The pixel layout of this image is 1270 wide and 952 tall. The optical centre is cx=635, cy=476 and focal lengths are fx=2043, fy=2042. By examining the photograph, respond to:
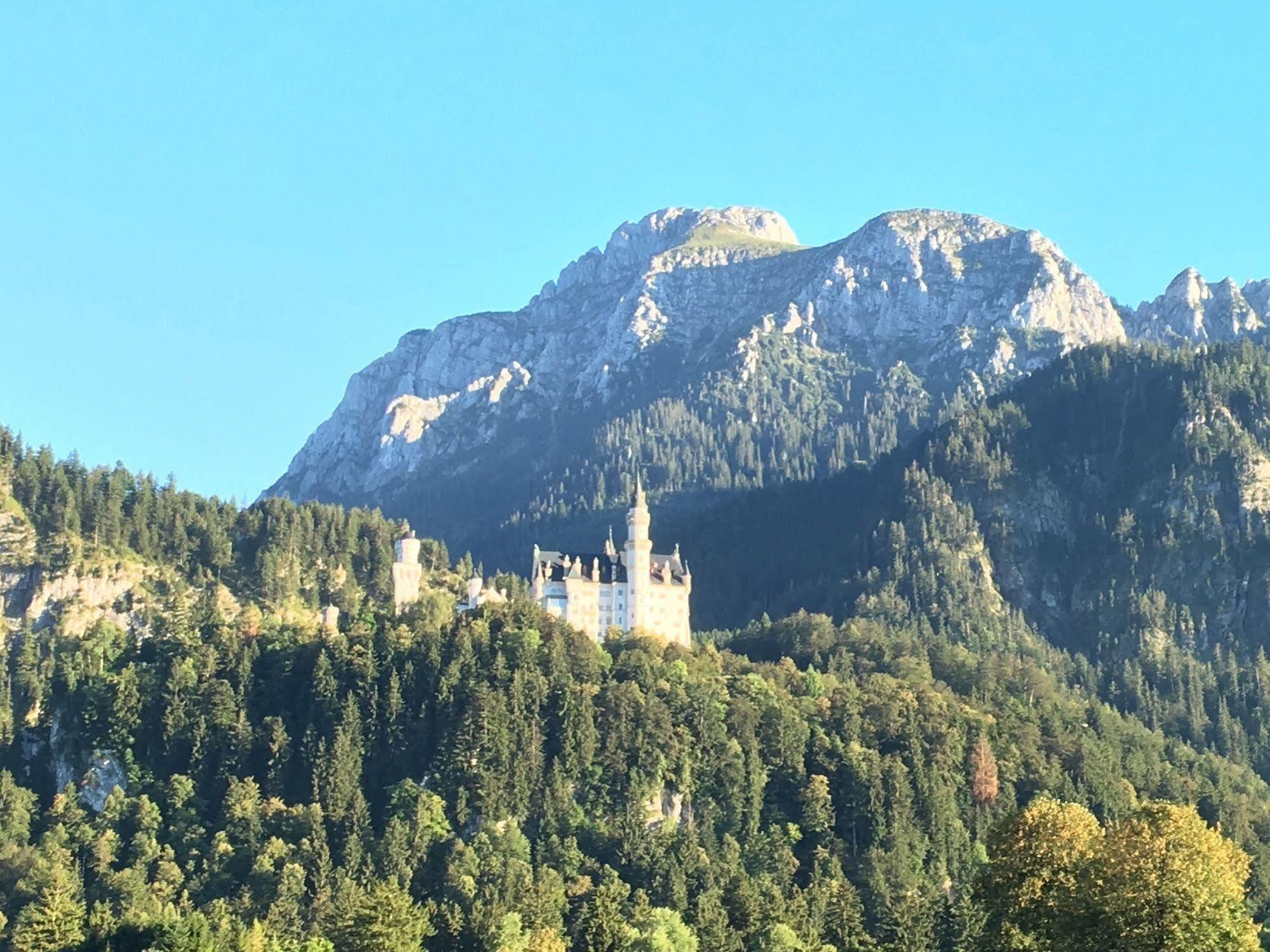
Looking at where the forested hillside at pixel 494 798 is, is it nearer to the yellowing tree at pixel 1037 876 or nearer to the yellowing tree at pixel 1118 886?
the yellowing tree at pixel 1037 876

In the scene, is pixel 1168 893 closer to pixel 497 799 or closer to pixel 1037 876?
pixel 1037 876

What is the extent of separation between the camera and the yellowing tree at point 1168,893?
90.8 m

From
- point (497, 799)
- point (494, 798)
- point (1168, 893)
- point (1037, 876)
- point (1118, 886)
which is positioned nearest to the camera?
point (1168, 893)

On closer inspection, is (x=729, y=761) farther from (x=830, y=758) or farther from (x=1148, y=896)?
(x=1148, y=896)

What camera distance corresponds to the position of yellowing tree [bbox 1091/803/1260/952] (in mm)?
90750

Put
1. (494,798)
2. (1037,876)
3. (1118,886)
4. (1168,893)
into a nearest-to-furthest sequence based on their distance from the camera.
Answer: (1168,893) → (1118,886) → (1037,876) → (494,798)

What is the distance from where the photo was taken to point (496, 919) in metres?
137

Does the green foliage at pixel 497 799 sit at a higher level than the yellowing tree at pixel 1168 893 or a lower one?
higher

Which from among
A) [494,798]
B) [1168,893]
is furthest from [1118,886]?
[494,798]

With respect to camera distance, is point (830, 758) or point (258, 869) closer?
point (258, 869)

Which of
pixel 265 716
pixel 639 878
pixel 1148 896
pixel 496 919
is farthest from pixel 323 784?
pixel 1148 896

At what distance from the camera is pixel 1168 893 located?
91.4 metres

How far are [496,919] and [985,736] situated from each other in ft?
241

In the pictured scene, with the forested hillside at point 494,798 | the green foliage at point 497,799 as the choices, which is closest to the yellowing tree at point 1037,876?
the green foliage at point 497,799
